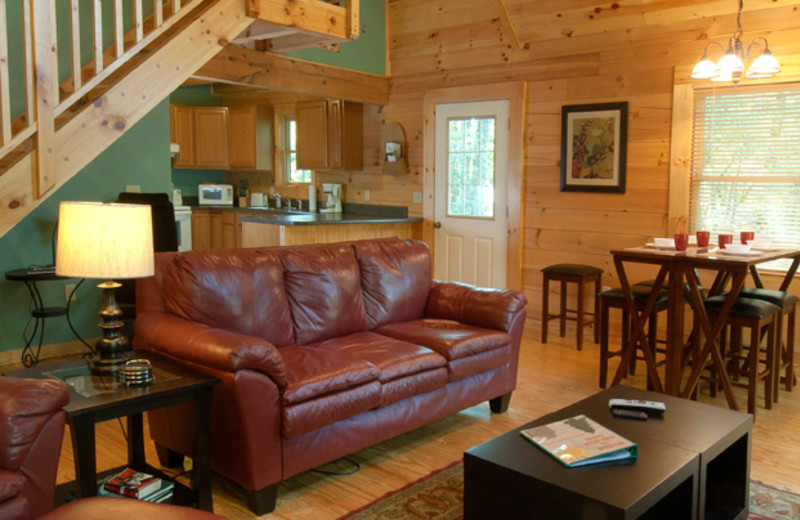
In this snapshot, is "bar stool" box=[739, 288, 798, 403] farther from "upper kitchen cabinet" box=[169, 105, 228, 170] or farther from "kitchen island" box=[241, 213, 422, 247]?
"upper kitchen cabinet" box=[169, 105, 228, 170]

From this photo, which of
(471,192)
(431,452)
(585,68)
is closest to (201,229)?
(471,192)

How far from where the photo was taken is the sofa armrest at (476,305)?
3.79 metres

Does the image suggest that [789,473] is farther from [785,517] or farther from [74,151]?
[74,151]

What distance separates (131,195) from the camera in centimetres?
498

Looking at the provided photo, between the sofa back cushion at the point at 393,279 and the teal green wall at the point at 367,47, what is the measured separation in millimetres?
2957

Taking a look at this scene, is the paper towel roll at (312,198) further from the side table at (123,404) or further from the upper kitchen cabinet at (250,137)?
the side table at (123,404)

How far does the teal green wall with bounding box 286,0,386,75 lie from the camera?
6.63 metres

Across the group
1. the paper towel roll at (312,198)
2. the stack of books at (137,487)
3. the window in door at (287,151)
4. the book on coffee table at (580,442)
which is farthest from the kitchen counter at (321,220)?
the book on coffee table at (580,442)

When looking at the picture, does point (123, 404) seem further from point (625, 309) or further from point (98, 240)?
point (625, 309)

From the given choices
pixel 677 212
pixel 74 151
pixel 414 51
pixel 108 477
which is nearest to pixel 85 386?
pixel 108 477

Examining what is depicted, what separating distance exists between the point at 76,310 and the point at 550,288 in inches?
150

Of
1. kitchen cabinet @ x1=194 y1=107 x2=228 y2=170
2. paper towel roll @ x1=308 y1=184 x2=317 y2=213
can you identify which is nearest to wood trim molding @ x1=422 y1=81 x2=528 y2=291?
paper towel roll @ x1=308 y1=184 x2=317 y2=213

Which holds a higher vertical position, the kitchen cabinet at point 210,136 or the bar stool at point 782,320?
the kitchen cabinet at point 210,136

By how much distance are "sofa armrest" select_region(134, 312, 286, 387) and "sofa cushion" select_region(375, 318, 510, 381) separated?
1.01 m
